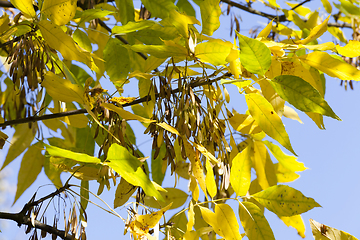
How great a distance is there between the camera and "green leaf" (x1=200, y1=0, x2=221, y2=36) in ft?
1.28

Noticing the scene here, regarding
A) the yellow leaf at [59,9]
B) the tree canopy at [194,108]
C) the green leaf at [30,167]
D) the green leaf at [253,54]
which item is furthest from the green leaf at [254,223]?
the green leaf at [30,167]

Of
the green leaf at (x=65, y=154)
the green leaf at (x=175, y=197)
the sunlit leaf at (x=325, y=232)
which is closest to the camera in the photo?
the green leaf at (x=65, y=154)

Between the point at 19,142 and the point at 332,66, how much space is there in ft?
1.85

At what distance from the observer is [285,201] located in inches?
16.0

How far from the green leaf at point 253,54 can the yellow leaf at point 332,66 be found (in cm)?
7

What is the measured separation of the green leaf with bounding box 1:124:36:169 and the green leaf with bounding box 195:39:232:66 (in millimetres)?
421

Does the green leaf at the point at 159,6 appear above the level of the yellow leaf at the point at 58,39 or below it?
above

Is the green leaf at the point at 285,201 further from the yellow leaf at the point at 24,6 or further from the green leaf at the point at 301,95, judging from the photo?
the yellow leaf at the point at 24,6

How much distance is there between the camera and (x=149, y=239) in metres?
0.37

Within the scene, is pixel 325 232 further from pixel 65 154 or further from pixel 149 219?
pixel 65 154

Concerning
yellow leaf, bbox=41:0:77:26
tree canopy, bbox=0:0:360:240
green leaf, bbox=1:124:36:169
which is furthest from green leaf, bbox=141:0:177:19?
green leaf, bbox=1:124:36:169

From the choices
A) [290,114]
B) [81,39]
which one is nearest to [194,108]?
[290,114]

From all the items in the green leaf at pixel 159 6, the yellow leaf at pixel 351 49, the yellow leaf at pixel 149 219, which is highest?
the green leaf at pixel 159 6

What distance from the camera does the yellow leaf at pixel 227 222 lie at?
391mm
